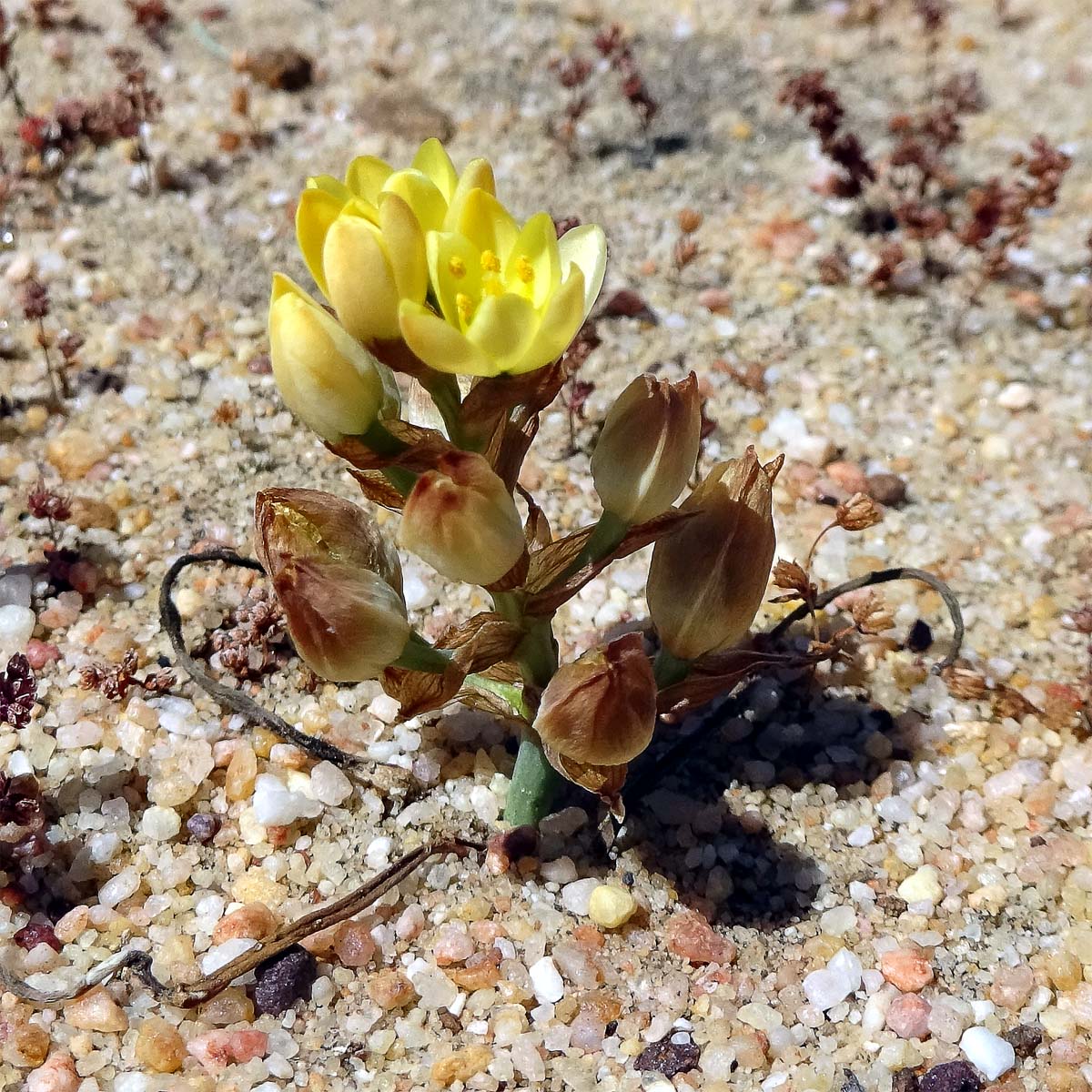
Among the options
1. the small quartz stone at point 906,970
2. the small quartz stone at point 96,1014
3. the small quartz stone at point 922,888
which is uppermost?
the small quartz stone at point 96,1014

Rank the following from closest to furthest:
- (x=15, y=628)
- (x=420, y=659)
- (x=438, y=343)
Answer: (x=438, y=343) < (x=420, y=659) < (x=15, y=628)

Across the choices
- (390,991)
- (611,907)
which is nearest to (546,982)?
(611,907)

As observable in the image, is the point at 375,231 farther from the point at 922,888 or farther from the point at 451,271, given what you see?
the point at 922,888

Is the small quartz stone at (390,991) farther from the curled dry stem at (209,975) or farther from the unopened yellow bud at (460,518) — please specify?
the unopened yellow bud at (460,518)

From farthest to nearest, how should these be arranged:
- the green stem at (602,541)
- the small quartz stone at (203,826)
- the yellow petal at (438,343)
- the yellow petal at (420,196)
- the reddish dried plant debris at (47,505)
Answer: the reddish dried plant debris at (47,505) → the small quartz stone at (203,826) → the green stem at (602,541) → the yellow petal at (420,196) → the yellow petal at (438,343)

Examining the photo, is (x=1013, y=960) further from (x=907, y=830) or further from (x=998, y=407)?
(x=998, y=407)

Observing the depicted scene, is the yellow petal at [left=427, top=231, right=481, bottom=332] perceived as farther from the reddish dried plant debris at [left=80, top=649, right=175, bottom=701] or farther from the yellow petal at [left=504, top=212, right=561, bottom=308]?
the reddish dried plant debris at [left=80, top=649, right=175, bottom=701]

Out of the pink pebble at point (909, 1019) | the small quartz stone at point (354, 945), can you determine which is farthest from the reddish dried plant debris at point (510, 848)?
the pink pebble at point (909, 1019)
